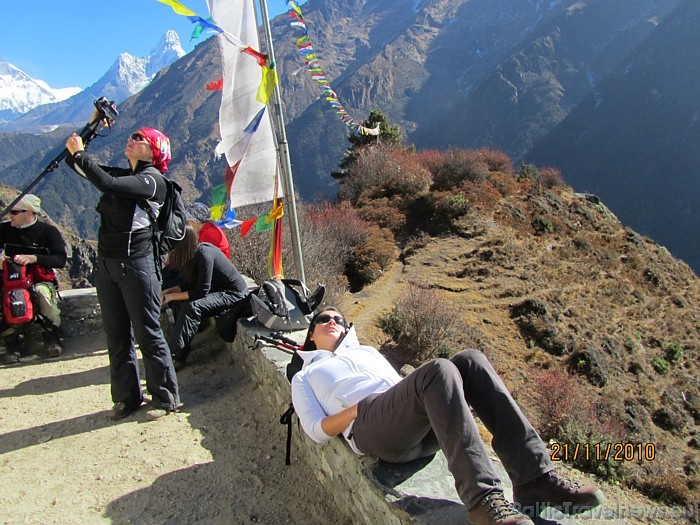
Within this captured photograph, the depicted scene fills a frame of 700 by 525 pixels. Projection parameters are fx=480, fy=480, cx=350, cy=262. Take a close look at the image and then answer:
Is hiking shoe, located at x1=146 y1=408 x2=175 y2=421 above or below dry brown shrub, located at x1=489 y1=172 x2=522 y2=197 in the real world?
below

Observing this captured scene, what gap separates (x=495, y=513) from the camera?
1.56 m

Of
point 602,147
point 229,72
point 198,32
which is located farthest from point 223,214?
point 602,147

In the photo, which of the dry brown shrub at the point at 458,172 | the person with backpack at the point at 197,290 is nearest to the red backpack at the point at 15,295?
the person with backpack at the point at 197,290

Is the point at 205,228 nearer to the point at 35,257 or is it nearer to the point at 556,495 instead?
the point at 35,257

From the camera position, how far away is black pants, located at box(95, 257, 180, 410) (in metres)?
2.91

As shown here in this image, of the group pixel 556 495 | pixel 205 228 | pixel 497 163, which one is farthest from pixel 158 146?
pixel 497 163

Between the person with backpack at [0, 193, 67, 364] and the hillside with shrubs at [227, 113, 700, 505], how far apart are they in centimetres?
410

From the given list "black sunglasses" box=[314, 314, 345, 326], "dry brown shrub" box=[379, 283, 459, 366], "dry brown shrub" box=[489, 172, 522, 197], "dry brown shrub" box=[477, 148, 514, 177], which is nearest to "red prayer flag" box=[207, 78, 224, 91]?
"black sunglasses" box=[314, 314, 345, 326]

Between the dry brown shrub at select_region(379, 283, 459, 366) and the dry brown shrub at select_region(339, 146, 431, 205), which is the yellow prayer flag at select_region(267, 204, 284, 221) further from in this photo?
the dry brown shrub at select_region(339, 146, 431, 205)

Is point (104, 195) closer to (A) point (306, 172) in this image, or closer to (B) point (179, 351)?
(B) point (179, 351)

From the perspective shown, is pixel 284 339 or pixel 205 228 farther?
pixel 205 228

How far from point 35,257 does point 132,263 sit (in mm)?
1887
